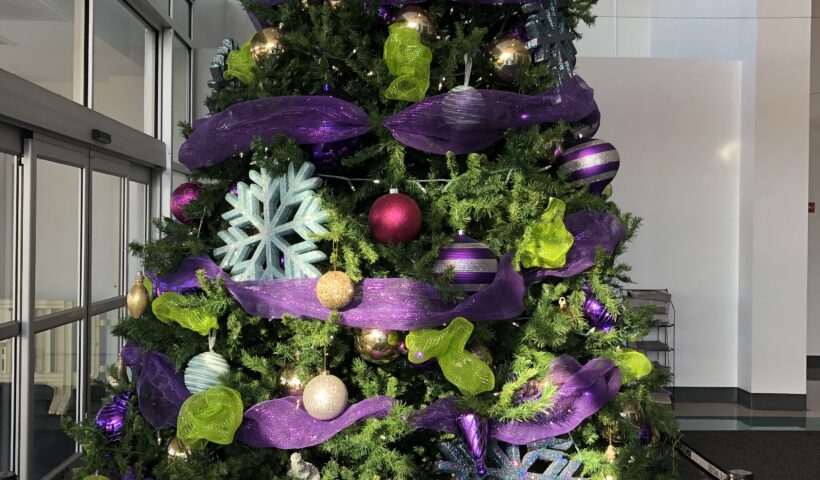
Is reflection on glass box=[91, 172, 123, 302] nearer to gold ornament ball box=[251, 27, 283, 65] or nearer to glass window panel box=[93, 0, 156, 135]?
glass window panel box=[93, 0, 156, 135]

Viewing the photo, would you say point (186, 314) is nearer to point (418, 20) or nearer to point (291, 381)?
point (291, 381)

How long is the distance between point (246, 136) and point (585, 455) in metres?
0.94

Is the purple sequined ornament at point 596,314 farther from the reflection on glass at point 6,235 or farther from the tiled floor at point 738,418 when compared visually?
the tiled floor at point 738,418

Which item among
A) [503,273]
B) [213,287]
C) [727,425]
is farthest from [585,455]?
[727,425]

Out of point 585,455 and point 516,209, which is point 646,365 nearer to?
point 585,455

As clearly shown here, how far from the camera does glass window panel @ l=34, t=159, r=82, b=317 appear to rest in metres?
2.77

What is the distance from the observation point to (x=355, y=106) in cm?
122

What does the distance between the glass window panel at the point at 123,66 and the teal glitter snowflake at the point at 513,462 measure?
298 cm

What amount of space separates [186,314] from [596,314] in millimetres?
834

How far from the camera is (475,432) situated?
3.74ft

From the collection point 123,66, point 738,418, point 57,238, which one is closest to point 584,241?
point 57,238

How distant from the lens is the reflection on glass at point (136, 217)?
3.81 metres

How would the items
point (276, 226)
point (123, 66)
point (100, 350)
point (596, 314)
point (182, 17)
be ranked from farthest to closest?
point (182, 17), point (123, 66), point (100, 350), point (596, 314), point (276, 226)

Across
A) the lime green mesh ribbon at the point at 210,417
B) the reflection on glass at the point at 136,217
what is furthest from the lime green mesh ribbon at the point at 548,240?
the reflection on glass at the point at 136,217
